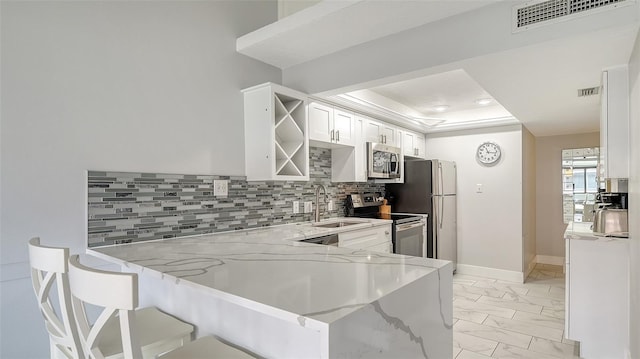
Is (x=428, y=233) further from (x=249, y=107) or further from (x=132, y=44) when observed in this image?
(x=132, y=44)

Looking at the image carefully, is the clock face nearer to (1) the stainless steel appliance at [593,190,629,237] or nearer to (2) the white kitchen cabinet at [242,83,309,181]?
(1) the stainless steel appliance at [593,190,629,237]

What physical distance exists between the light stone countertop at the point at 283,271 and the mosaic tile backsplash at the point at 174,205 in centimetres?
14

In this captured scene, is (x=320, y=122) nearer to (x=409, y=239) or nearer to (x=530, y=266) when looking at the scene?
(x=409, y=239)

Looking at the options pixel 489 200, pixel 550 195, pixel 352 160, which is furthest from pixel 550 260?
pixel 352 160

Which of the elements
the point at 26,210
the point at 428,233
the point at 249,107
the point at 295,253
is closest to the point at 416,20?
the point at 249,107

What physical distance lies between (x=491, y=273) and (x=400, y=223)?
1914 mm

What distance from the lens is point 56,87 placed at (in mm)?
1824

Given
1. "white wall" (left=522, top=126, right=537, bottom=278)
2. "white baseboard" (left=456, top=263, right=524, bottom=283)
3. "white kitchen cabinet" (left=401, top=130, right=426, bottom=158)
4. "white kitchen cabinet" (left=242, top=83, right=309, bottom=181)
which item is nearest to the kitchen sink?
"white kitchen cabinet" (left=242, top=83, right=309, bottom=181)

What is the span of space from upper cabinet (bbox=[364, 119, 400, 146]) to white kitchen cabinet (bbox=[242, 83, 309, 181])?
1.21 meters

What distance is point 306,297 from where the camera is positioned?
1000 millimetres

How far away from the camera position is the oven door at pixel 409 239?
12.5 feet

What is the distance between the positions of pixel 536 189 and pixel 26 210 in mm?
6579

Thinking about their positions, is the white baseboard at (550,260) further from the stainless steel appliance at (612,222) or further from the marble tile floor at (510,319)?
the stainless steel appliance at (612,222)

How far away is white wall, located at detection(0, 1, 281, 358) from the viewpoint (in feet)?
5.55
